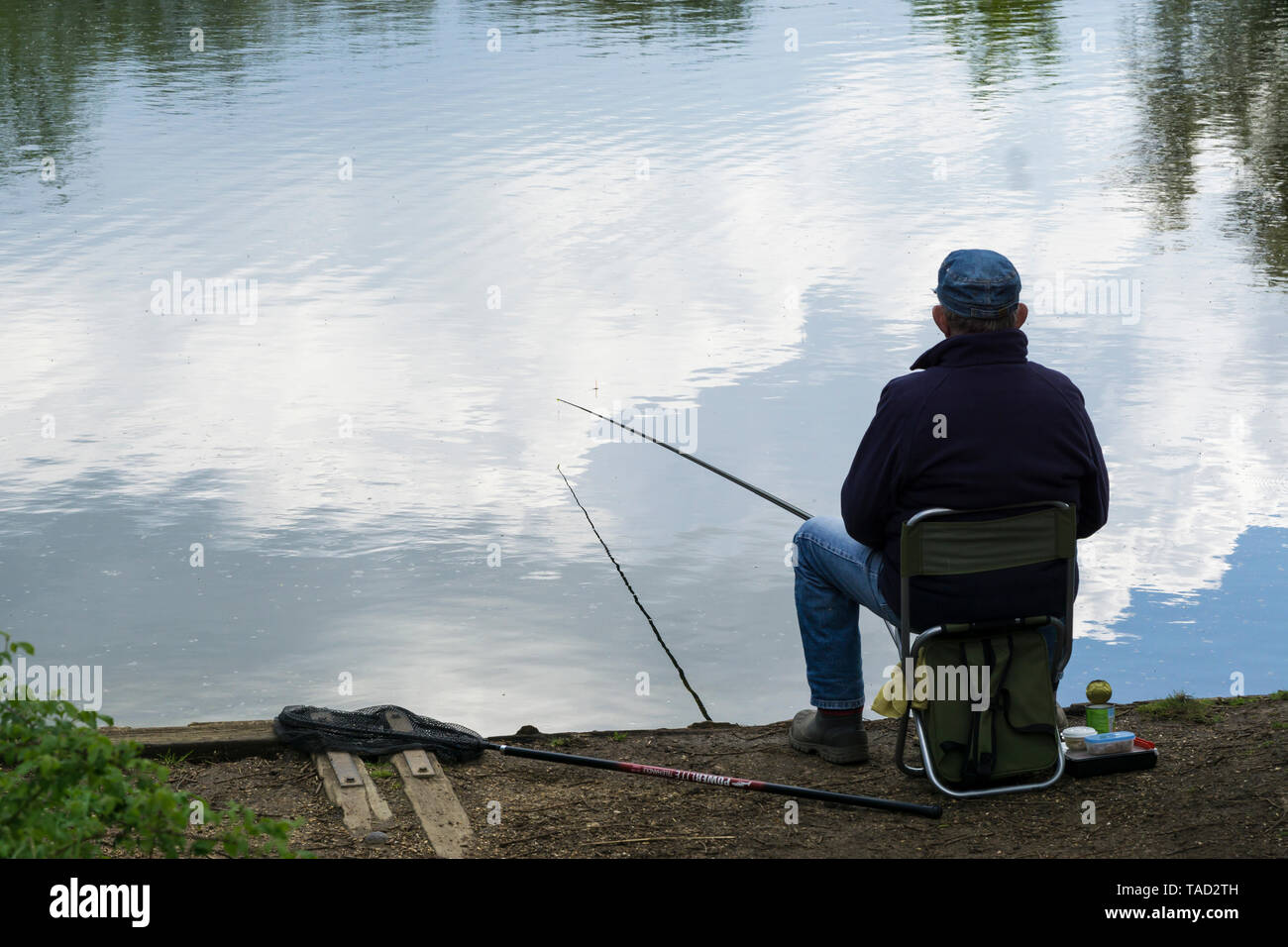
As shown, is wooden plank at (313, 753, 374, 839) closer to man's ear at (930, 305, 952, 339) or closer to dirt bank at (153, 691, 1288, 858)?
dirt bank at (153, 691, 1288, 858)

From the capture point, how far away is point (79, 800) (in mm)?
2225

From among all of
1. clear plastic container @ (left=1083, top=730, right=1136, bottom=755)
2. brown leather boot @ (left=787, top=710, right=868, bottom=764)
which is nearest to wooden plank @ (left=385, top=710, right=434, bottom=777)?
brown leather boot @ (left=787, top=710, right=868, bottom=764)

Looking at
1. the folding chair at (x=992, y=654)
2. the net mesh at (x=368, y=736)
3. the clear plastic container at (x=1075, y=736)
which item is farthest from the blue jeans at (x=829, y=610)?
the net mesh at (x=368, y=736)

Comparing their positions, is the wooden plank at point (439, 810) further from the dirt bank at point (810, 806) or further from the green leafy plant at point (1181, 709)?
the green leafy plant at point (1181, 709)

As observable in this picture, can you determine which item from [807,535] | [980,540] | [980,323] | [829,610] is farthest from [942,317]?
[829,610]

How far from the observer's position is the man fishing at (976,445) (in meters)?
3.59

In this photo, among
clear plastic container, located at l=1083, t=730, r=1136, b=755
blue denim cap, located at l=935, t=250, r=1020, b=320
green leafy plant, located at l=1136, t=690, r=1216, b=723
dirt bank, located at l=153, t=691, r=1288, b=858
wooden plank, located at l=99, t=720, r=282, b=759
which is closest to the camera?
dirt bank, located at l=153, t=691, r=1288, b=858

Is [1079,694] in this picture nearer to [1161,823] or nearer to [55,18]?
[1161,823]

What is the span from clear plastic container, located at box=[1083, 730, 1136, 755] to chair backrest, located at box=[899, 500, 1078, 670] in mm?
579

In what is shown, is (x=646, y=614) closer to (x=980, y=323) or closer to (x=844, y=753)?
(x=844, y=753)

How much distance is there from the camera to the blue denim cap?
3648 mm

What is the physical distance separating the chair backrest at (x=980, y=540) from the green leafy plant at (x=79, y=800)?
67.5 inches

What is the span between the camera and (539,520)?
6.84 m

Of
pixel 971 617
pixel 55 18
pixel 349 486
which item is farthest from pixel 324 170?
pixel 55 18
